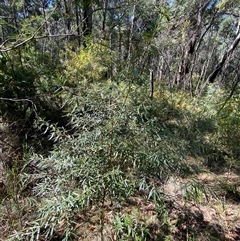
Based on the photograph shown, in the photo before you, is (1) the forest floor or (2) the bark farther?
(2) the bark

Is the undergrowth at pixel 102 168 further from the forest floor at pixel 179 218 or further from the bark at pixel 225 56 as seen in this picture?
the bark at pixel 225 56

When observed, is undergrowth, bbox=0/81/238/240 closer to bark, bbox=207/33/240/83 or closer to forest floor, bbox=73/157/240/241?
forest floor, bbox=73/157/240/241

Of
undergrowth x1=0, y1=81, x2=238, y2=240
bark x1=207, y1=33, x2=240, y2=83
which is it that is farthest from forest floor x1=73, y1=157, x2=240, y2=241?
bark x1=207, y1=33, x2=240, y2=83

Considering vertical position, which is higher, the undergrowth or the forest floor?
the undergrowth

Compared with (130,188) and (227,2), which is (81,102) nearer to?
(130,188)

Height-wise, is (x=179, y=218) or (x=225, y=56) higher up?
(x=225, y=56)

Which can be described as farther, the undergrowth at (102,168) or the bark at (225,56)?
the bark at (225,56)

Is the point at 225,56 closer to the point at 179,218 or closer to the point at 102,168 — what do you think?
the point at 179,218

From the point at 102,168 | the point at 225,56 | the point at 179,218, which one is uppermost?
Result: the point at 102,168

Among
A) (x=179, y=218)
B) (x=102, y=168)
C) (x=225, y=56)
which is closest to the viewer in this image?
(x=102, y=168)

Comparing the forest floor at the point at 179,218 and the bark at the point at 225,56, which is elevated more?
the bark at the point at 225,56

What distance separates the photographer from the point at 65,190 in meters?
1.63

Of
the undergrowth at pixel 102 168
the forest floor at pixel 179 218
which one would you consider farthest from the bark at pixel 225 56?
the undergrowth at pixel 102 168

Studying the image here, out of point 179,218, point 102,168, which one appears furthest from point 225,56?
point 102,168
